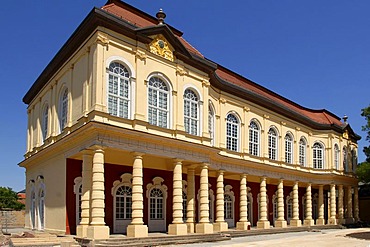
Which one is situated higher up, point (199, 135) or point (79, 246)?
point (199, 135)

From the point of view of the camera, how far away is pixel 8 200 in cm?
5881

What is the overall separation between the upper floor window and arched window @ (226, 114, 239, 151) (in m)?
4.85

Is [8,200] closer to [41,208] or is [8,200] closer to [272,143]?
[41,208]

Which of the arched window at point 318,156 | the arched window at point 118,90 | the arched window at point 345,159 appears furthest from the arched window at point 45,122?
the arched window at point 345,159

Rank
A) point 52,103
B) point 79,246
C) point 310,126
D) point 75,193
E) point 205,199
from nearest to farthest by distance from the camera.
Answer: point 79,246, point 75,193, point 205,199, point 52,103, point 310,126

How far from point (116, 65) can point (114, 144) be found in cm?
370

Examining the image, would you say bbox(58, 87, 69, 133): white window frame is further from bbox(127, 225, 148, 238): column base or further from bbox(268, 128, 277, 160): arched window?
bbox(268, 128, 277, 160): arched window

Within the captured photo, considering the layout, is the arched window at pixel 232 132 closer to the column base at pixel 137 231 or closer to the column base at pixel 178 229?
the column base at pixel 178 229

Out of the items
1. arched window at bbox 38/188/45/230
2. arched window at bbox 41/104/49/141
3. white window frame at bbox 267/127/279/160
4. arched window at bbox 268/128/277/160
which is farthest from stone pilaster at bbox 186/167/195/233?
arched window at bbox 268/128/277/160

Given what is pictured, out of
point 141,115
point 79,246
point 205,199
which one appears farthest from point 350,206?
point 79,246

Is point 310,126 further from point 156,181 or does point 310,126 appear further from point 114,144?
point 114,144

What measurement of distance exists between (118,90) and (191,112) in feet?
16.6

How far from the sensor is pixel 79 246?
1752cm

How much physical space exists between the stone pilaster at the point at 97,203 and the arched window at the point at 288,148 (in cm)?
1897
